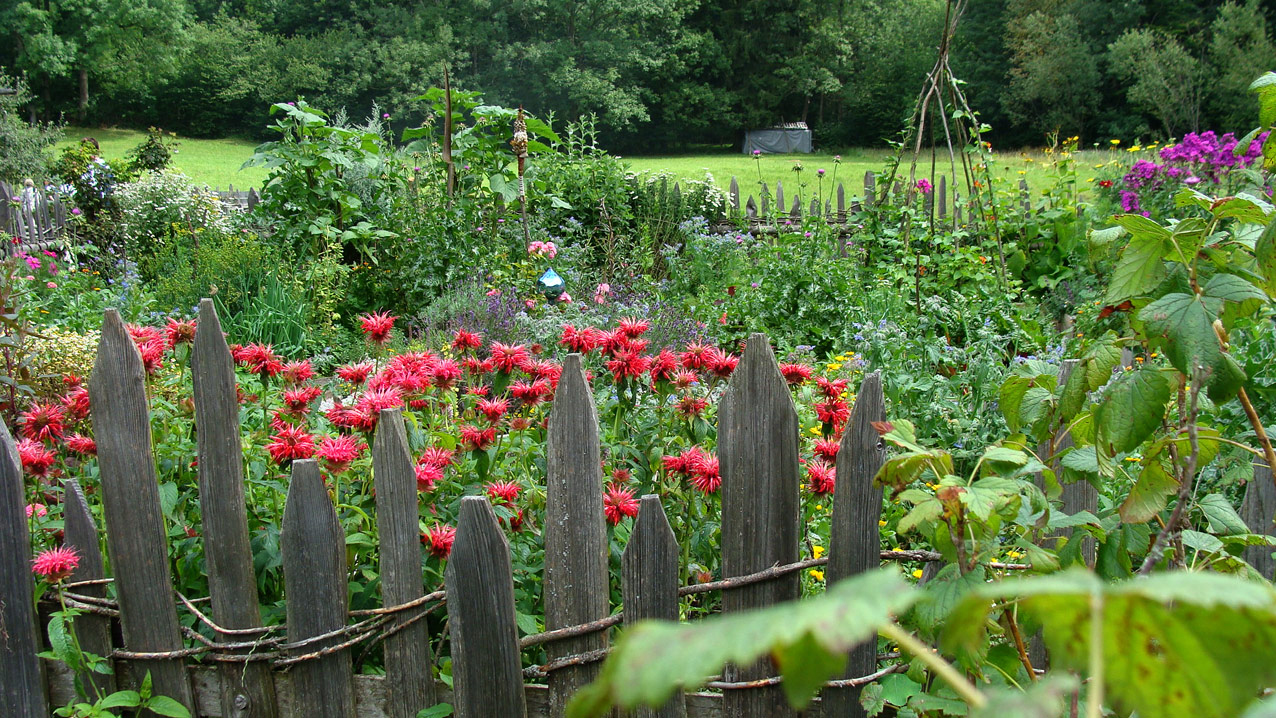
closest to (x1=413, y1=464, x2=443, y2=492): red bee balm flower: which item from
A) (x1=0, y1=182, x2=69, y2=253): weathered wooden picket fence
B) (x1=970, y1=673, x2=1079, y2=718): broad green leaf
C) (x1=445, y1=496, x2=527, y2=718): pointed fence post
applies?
(x1=445, y1=496, x2=527, y2=718): pointed fence post

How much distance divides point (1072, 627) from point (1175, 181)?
738 cm

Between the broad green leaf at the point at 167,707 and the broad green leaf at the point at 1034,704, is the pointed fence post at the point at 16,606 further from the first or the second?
the broad green leaf at the point at 1034,704

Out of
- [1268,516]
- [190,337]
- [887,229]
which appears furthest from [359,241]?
[1268,516]

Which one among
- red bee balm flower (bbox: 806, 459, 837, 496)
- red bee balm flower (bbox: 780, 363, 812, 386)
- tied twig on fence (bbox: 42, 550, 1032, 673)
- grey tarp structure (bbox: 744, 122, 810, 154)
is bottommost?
tied twig on fence (bbox: 42, 550, 1032, 673)

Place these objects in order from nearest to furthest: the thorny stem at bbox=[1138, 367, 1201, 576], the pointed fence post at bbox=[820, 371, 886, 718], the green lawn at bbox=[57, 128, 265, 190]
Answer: the thorny stem at bbox=[1138, 367, 1201, 576]
the pointed fence post at bbox=[820, 371, 886, 718]
the green lawn at bbox=[57, 128, 265, 190]

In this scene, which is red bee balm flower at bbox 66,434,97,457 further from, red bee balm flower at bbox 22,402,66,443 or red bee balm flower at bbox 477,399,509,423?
red bee balm flower at bbox 477,399,509,423

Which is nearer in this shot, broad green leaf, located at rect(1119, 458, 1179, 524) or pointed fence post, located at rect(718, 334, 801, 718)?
broad green leaf, located at rect(1119, 458, 1179, 524)

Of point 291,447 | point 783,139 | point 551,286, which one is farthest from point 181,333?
point 783,139

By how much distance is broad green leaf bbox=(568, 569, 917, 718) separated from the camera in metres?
0.27

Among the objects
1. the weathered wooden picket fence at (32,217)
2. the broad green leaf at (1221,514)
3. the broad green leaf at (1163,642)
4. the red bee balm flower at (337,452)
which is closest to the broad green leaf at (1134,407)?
the broad green leaf at (1221,514)

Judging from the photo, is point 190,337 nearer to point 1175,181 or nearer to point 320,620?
point 320,620

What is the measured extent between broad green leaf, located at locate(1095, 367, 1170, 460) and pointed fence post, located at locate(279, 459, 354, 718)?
1298mm

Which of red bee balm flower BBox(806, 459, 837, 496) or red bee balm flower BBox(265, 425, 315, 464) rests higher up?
red bee balm flower BBox(265, 425, 315, 464)

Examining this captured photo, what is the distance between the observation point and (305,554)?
158 centimetres
